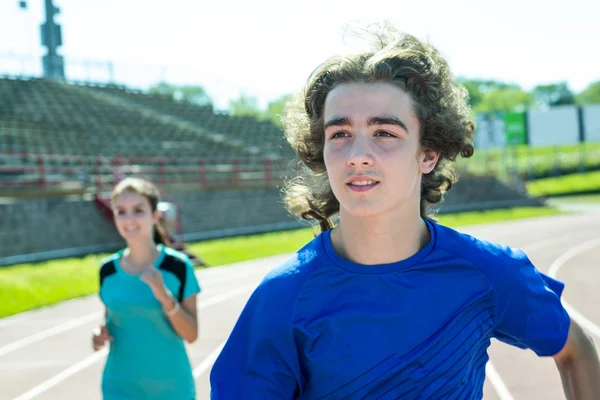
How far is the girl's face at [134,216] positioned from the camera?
16.5 ft

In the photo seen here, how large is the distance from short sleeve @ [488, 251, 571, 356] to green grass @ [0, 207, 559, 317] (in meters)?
12.0

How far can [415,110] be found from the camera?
233 centimetres

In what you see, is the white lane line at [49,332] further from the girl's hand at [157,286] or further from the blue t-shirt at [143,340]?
the girl's hand at [157,286]

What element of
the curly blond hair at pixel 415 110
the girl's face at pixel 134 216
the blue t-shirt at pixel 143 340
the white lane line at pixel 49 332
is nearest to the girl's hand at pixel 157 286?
the blue t-shirt at pixel 143 340

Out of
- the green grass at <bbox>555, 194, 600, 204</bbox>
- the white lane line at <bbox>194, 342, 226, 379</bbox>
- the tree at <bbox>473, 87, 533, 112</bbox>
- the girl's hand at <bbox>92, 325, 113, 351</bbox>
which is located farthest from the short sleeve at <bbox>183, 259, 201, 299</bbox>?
the tree at <bbox>473, 87, 533, 112</bbox>

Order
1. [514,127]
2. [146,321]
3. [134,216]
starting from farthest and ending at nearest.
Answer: [514,127], [134,216], [146,321]

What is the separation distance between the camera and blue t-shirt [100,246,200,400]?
446 centimetres

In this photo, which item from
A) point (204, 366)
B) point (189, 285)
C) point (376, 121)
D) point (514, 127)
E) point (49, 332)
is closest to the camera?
point (376, 121)

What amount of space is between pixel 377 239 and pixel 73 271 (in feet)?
49.9

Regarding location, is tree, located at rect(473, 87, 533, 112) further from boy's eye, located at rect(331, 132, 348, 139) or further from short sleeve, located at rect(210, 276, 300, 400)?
short sleeve, located at rect(210, 276, 300, 400)

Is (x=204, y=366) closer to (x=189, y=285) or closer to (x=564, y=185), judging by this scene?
(x=189, y=285)

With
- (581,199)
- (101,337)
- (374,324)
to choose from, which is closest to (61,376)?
(101,337)

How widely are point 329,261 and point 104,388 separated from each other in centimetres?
273

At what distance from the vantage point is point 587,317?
37.1 feet
